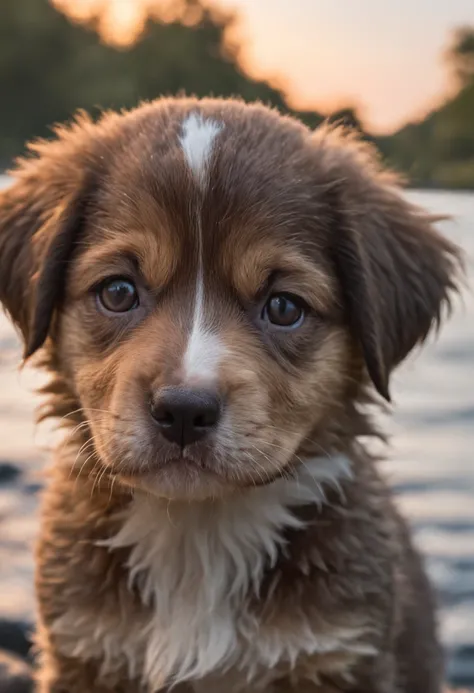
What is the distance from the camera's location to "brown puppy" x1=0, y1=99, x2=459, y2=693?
2.90 m

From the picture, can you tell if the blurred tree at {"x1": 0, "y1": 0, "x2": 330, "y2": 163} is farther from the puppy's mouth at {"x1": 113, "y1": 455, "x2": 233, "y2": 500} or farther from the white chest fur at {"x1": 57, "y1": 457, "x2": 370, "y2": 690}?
the puppy's mouth at {"x1": 113, "y1": 455, "x2": 233, "y2": 500}

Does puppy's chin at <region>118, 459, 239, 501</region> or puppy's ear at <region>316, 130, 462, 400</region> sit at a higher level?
puppy's ear at <region>316, 130, 462, 400</region>

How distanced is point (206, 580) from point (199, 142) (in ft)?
4.44

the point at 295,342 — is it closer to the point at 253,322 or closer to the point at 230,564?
the point at 253,322

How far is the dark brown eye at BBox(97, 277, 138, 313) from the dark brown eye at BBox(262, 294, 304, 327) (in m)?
0.39

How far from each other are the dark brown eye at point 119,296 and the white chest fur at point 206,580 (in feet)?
2.11

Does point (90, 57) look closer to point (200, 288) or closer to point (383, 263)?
point (383, 263)

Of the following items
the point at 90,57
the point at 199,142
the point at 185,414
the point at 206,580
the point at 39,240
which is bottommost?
the point at 206,580

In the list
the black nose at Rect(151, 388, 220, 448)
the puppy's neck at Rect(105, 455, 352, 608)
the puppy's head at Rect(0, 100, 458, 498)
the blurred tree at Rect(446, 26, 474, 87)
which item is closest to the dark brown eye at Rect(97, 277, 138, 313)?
the puppy's head at Rect(0, 100, 458, 498)

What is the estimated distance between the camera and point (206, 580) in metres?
3.22

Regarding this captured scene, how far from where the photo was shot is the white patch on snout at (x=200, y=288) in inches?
104

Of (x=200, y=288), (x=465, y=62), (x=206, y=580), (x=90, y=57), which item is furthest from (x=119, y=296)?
(x=90, y=57)

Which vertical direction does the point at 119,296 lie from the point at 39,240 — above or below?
below

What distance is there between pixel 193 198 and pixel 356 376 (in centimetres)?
82
